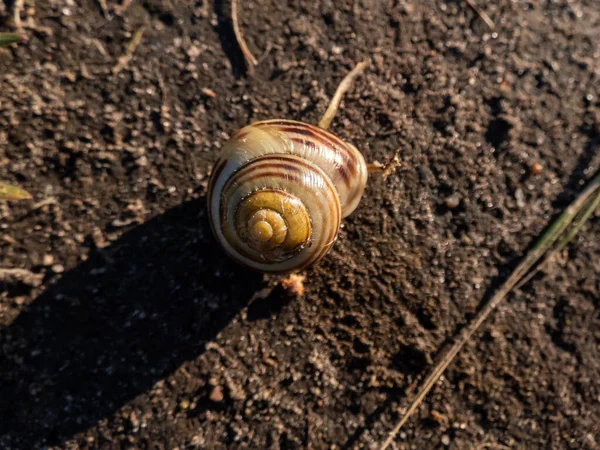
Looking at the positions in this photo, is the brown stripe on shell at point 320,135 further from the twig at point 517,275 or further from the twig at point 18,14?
the twig at point 18,14

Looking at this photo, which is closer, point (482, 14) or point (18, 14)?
point (18, 14)

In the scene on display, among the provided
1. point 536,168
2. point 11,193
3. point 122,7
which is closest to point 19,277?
point 11,193

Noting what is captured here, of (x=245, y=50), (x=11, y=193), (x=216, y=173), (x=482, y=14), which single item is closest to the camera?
(x=216, y=173)

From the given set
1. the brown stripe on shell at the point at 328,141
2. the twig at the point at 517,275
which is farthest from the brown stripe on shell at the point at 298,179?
the twig at the point at 517,275

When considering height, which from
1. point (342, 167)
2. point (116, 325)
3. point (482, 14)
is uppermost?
point (482, 14)

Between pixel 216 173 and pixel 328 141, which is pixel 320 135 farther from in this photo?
pixel 216 173

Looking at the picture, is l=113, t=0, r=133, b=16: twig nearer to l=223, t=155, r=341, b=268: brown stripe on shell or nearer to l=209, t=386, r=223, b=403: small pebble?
l=223, t=155, r=341, b=268: brown stripe on shell
